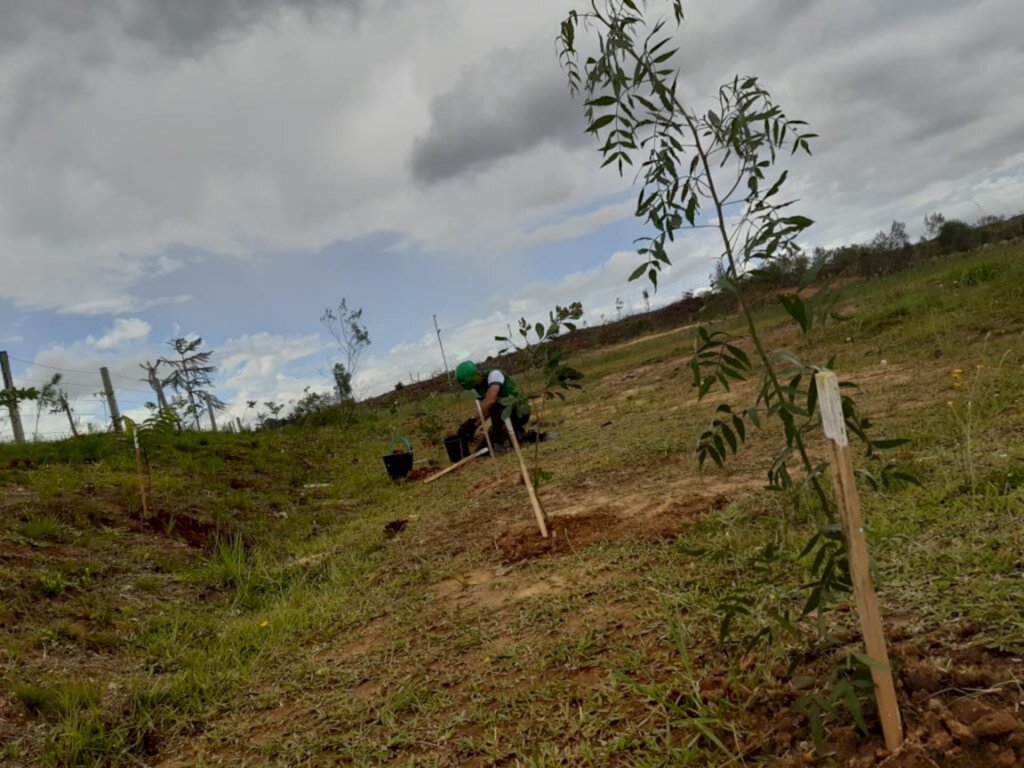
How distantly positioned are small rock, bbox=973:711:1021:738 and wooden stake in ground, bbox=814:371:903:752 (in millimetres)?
131

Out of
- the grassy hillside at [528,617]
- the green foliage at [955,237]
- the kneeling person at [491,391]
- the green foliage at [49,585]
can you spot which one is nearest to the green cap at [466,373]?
the kneeling person at [491,391]

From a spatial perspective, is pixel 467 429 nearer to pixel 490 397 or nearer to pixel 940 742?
pixel 490 397

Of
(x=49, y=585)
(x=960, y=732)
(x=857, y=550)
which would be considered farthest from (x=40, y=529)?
(x=960, y=732)

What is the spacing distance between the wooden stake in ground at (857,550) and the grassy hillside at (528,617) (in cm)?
6

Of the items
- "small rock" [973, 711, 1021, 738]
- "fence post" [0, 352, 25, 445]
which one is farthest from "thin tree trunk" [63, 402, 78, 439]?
"small rock" [973, 711, 1021, 738]

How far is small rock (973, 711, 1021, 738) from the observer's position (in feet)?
4.03

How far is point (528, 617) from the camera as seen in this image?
8.53 feet

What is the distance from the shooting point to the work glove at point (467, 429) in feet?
26.8

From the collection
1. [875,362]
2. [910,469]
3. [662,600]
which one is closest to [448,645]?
[662,600]

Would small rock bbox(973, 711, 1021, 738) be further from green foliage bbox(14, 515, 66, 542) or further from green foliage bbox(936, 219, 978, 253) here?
green foliage bbox(936, 219, 978, 253)

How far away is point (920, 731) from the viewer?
4.25 ft

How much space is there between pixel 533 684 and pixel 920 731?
109 cm

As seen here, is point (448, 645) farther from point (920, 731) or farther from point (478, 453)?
point (478, 453)

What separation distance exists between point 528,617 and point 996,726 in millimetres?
1616
